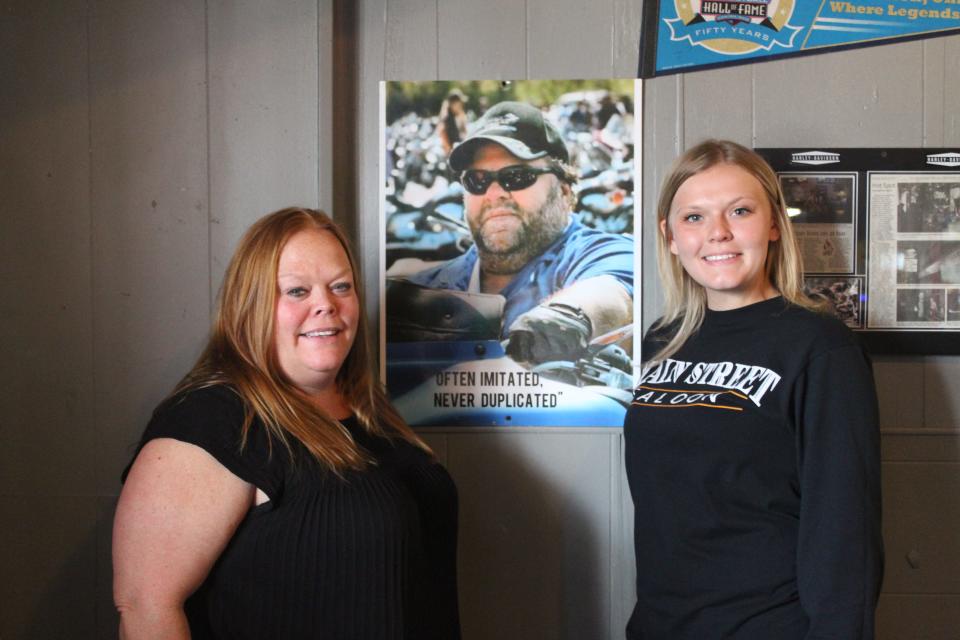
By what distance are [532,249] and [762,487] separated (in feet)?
2.53

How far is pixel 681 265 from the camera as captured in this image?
1390mm

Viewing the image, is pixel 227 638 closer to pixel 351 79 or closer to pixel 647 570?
pixel 647 570

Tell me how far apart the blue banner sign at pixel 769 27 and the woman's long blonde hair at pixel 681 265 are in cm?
42

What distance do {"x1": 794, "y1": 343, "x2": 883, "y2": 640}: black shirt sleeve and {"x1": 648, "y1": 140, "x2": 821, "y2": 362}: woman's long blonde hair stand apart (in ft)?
0.69

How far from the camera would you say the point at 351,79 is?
64.4 inches

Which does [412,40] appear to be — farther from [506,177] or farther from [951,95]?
[951,95]

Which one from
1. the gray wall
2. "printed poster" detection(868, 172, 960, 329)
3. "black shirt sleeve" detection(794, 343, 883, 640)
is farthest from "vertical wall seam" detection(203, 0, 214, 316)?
"printed poster" detection(868, 172, 960, 329)

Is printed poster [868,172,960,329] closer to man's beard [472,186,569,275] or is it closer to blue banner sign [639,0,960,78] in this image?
blue banner sign [639,0,960,78]

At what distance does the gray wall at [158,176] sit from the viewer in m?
1.54

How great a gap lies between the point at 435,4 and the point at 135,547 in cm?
133

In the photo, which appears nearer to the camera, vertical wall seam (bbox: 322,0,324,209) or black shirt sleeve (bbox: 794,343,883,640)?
black shirt sleeve (bbox: 794,343,883,640)

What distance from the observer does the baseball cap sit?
5.27 ft

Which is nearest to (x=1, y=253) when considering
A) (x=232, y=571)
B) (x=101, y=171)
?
(x=101, y=171)

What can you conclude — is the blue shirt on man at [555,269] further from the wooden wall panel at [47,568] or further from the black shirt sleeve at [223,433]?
the wooden wall panel at [47,568]
